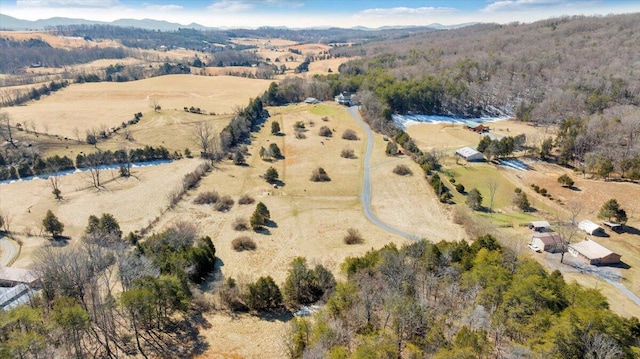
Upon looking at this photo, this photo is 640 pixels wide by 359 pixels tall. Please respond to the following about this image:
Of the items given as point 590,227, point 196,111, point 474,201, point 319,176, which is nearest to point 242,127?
point 196,111

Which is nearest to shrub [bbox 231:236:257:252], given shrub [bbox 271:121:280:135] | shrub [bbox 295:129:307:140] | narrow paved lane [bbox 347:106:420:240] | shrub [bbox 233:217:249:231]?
shrub [bbox 233:217:249:231]

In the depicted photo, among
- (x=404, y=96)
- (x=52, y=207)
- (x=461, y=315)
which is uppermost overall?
(x=404, y=96)

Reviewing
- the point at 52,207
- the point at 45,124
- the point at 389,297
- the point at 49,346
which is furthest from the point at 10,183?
the point at 389,297

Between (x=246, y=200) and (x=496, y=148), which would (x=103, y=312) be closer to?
(x=246, y=200)

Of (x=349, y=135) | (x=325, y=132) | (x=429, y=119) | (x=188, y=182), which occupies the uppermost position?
(x=429, y=119)

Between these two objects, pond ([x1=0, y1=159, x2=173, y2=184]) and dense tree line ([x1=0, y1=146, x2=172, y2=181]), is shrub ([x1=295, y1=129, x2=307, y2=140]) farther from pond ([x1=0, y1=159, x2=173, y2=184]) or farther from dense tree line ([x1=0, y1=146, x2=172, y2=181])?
pond ([x1=0, y1=159, x2=173, y2=184])

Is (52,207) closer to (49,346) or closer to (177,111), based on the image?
(49,346)
